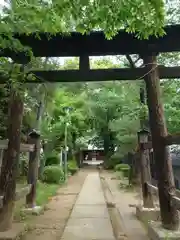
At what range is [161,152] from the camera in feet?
13.1

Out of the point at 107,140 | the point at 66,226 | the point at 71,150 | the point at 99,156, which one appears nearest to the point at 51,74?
the point at 66,226

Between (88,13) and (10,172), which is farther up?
(88,13)

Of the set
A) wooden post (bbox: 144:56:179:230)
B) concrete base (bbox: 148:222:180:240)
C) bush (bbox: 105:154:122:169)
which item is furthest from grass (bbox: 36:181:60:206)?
bush (bbox: 105:154:122:169)

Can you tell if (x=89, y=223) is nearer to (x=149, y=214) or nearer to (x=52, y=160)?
(x=149, y=214)

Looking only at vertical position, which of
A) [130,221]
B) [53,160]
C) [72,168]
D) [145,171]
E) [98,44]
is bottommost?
[130,221]

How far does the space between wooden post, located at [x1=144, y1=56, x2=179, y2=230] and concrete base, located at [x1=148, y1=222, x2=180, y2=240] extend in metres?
0.10

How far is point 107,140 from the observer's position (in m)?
27.0

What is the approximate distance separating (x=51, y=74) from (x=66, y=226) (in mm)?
2830

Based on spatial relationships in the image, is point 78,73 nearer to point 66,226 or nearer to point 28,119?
point 66,226

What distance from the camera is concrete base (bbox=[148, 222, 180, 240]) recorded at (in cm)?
352

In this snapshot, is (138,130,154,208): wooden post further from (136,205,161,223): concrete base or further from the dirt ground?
the dirt ground

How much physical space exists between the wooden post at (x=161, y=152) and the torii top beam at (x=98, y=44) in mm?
242

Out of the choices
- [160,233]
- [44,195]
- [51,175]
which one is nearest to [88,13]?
[160,233]

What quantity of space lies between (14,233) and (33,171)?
2.19 meters
